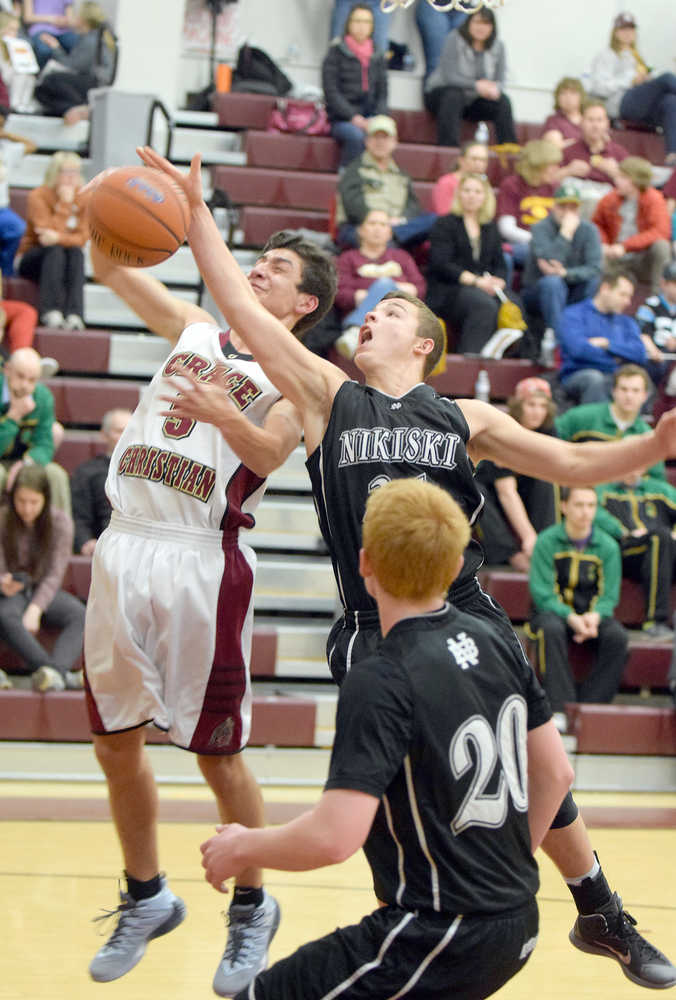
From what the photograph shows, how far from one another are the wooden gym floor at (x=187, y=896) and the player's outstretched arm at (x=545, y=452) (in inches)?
67.7

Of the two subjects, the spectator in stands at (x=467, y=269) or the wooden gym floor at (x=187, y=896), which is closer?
the wooden gym floor at (x=187, y=896)

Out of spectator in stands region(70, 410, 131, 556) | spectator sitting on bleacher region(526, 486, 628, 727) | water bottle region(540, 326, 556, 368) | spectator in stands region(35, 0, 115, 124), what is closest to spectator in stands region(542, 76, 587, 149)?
water bottle region(540, 326, 556, 368)

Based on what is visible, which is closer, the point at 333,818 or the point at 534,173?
the point at 333,818

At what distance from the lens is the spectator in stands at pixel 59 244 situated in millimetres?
9375

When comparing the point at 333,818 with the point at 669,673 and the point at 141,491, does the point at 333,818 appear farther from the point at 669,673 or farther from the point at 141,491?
the point at 669,673

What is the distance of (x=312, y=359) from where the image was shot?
373cm

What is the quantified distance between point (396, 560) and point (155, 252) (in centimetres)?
157

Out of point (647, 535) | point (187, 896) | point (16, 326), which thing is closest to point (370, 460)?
point (187, 896)

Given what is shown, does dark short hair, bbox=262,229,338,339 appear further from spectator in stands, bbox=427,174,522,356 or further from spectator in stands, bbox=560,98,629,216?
spectator in stands, bbox=560,98,629,216

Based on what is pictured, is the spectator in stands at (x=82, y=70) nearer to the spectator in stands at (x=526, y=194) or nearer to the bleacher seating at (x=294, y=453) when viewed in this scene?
the bleacher seating at (x=294, y=453)

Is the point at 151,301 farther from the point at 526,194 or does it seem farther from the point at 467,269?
the point at 526,194

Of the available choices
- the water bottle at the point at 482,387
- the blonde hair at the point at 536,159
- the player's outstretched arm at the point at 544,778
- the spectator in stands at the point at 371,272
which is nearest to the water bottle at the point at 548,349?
the water bottle at the point at 482,387

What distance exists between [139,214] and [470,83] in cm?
886

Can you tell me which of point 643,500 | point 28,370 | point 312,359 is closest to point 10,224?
point 28,370
